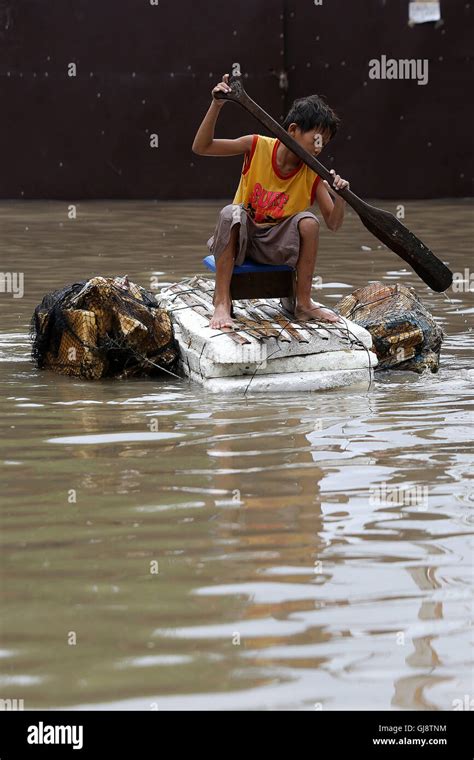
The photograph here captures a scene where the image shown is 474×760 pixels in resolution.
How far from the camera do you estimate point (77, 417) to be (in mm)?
5801

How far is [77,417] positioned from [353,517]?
1.82 metres

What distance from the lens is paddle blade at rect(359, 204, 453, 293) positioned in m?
7.19

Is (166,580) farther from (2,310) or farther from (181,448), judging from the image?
(2,310)

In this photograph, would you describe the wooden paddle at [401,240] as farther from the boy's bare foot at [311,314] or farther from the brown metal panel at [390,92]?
the brown metal panel at [390,92]

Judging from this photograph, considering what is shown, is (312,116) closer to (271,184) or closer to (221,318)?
(271,184)

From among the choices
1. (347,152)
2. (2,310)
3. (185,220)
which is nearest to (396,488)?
(2,310)

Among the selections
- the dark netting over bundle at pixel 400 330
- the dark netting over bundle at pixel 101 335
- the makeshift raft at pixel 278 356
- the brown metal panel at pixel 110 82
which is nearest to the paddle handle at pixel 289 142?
the makeshift raft at pixel 278 356

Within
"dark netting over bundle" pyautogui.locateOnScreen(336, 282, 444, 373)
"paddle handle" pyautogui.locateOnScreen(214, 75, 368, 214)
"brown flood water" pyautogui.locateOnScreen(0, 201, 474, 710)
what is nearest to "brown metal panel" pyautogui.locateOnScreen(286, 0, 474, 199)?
"dark netting over bundle" pyautogui.locateOnScreen(336, 282, 444, 373)

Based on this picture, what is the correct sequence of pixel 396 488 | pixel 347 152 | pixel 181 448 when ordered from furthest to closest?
pixel 347 152
pixel 181 448
pixel 396 488

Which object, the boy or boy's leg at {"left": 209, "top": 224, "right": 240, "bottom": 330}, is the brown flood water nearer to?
boy's leg at {"left": 209, "top": 224, "right": 240, "bottom": 330}

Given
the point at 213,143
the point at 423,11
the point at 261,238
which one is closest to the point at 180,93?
the point at 423,11

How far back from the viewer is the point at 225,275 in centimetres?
681
